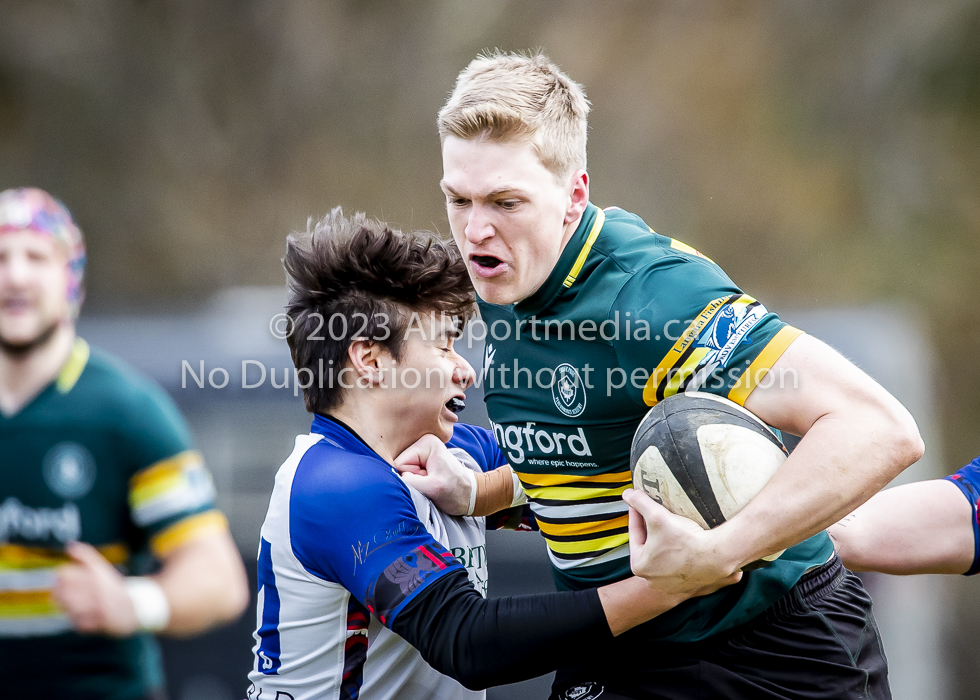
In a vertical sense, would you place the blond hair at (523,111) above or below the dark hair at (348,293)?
above

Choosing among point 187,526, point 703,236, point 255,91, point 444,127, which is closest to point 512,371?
point 444,127

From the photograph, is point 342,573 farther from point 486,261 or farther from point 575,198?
point 575,198

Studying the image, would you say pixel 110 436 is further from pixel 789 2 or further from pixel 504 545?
pixel 789 2

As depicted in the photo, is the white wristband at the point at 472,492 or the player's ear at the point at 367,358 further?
the white wristband at the point at 472,492

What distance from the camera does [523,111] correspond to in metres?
2.77

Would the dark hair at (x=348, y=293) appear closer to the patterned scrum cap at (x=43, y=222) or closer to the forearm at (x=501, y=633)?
the patterned scrum cap at (x=43, y=222)

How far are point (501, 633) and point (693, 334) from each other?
0.90m

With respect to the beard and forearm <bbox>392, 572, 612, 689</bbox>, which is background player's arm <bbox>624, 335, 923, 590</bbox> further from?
the beard

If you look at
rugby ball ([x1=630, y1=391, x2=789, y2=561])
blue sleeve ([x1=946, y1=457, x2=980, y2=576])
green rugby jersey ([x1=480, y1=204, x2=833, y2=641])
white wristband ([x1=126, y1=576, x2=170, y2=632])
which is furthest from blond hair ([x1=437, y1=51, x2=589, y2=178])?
blue sleeve ([x1=946, y1=457, x2=980, y2=576])

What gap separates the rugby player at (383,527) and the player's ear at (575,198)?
0.49m

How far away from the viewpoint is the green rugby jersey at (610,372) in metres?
2.49

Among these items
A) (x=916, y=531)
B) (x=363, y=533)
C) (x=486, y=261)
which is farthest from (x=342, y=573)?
(x=916, y=531)

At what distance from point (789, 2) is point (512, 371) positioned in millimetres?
11837

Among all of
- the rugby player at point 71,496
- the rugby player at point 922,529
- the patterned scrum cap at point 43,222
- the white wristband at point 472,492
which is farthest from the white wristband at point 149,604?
the rugby player at point 922,529
